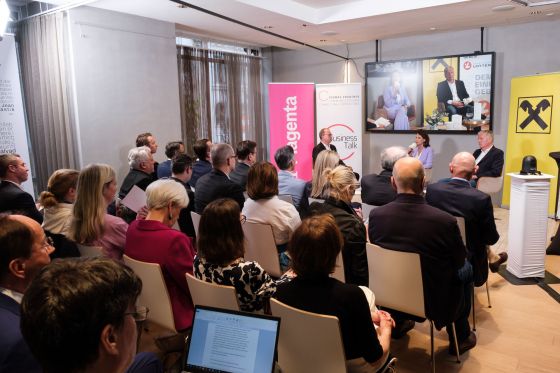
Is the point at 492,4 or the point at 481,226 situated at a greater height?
the point at 492,4

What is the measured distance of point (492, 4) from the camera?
521 centimetres

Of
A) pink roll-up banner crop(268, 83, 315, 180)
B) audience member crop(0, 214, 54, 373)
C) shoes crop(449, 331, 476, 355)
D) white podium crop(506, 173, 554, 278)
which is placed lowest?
shoes crop(449, 331, 476, 355)

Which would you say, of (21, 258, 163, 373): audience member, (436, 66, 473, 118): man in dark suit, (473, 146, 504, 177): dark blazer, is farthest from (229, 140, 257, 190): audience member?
(436, 66, 473, 118): man in dark suit

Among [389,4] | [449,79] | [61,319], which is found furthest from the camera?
[449,79]

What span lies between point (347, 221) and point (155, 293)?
120 cm

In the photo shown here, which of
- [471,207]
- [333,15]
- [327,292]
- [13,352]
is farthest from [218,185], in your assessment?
[333,15]

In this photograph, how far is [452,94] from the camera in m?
7.03

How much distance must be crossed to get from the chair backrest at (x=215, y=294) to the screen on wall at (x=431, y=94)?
6.22m

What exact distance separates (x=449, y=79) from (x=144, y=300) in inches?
250

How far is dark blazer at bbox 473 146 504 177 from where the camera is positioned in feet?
18.4

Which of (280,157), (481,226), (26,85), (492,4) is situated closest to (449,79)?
(492,4)

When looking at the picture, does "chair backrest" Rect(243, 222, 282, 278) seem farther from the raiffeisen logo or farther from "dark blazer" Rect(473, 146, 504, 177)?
the raiffeisen logo

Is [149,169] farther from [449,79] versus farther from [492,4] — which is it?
[449,79]

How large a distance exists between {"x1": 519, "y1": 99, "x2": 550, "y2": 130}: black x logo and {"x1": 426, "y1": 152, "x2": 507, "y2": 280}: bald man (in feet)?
12.3
